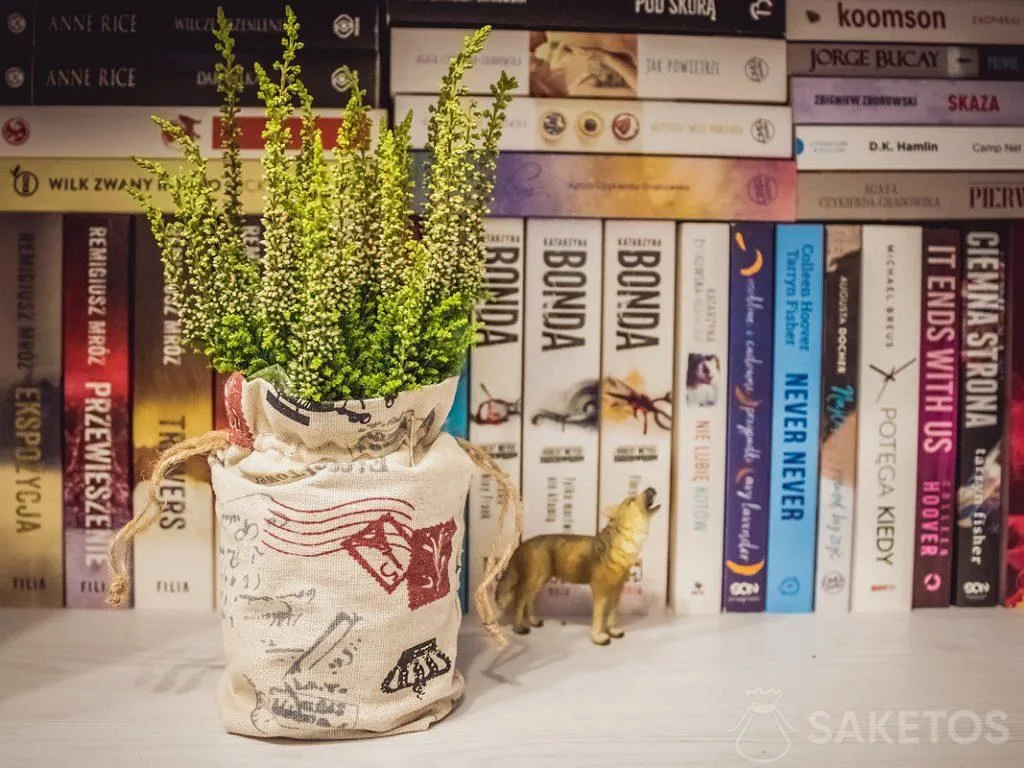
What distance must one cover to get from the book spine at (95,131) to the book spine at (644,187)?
0.14 metres

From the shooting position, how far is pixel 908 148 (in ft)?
3.13

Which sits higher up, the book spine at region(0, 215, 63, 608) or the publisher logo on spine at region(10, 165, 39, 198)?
the publisher logo on spine at region(10, 165, 39, 198)

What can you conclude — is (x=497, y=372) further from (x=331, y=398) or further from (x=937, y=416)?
(x=937, y=416)

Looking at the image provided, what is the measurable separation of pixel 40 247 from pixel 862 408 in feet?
2.41

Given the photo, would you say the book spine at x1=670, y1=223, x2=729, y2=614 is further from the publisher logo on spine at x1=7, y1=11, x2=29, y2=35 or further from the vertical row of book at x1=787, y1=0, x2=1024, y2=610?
the publisher logo on spine at x1=7, y1=11, x2=29, y2=35

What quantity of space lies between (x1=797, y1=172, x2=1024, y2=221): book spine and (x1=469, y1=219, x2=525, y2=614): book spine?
0.86 feet

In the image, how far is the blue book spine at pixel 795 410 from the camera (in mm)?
945

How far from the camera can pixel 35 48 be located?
2.97ft

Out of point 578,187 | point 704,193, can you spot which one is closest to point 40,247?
point 578,187

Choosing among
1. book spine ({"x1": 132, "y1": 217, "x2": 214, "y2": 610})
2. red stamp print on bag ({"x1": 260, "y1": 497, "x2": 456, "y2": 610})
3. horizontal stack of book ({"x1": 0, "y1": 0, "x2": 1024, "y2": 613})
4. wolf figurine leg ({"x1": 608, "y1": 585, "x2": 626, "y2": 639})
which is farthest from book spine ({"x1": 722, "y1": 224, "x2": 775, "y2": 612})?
book spine ({"x1": 132, "y1": 217, "x2": 214, "y2": 610})

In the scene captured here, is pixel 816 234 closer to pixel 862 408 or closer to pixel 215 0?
pixel 862 408

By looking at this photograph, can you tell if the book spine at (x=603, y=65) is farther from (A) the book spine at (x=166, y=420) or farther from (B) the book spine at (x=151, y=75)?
(A) the book spine at (x=166, y=420)

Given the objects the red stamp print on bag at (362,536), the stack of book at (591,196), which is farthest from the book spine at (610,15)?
the red stamp print on bag at (362,536)

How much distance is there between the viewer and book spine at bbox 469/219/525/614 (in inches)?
36.6
